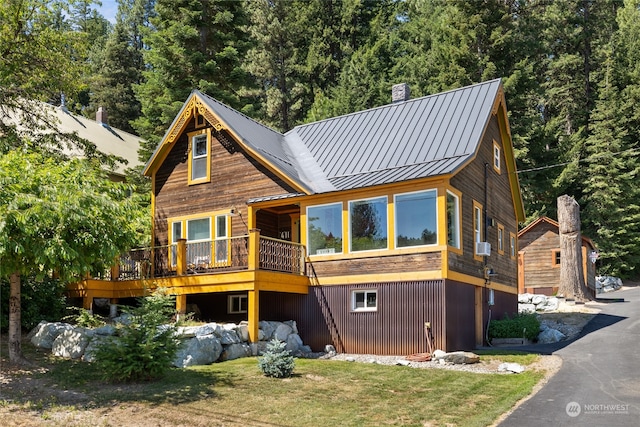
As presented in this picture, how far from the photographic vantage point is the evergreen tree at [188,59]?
32.6m

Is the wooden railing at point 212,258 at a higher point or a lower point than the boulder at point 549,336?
higher

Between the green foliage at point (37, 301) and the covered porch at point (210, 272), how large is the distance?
3.96 ft

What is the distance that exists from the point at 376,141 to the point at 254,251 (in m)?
6.34

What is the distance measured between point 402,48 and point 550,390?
43.3 meters

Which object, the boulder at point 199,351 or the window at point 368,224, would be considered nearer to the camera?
the boulder at point 199,351

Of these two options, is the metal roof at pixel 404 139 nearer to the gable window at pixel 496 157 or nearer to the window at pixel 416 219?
the window at pixel 416 219

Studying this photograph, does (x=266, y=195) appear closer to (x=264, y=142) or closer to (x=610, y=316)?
(x=264, y=142)

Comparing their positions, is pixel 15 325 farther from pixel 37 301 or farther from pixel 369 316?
pixel 369 316

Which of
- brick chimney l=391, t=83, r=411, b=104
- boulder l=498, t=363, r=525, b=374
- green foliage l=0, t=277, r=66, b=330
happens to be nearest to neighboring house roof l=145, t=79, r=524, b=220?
brick chimney l=391, t=83, r=411, b=104

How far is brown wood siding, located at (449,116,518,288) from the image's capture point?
1814cm

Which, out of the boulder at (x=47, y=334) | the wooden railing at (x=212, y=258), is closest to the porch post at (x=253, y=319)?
the wooden railing at (x=212, y=258)

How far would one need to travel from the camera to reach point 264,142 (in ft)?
69.4

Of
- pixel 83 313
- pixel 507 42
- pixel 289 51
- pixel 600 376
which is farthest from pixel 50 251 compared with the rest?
pixel 289 51

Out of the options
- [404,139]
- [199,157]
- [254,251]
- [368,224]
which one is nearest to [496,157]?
[404,139]
